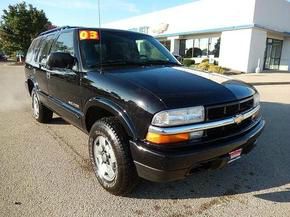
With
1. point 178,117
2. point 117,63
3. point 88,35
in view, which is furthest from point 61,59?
point 178,117

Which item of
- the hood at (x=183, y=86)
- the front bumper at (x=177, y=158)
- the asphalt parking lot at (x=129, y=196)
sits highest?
the hood at (x=183, y=86)

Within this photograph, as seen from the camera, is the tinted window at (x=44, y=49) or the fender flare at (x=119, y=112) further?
the tinted window at (x=44, y=49)

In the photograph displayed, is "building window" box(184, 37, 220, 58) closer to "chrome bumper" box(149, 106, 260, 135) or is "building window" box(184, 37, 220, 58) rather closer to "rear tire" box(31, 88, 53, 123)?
→ "rear tire" box(31, 88, 53, 123)

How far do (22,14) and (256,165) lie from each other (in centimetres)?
3719

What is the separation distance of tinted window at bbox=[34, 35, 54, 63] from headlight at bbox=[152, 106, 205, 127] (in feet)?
10.8

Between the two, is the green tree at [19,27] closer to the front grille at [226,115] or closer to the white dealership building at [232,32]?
the white dealership building at [232,32]

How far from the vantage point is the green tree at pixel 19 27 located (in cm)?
3416

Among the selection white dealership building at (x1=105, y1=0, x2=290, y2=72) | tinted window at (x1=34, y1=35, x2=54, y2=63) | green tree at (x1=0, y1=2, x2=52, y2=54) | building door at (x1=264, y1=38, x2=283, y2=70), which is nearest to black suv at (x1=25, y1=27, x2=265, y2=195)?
tinted window at (x1=34, y1=35, x2=54, y2=63)

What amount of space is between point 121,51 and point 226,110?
5.77 feet

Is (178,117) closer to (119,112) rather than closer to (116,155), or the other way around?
(119,112)

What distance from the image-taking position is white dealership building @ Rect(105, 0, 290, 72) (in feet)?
69.0

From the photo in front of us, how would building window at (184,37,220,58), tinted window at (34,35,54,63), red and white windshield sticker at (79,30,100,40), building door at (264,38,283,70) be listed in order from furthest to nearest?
building door at (264,38,283,70)
building window at (184,37,220,58)
tinted window at (34,35,54,63)
red and white windshield sticker at (79,30,100,40)

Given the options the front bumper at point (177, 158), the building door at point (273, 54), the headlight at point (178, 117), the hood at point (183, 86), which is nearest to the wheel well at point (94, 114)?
the hood at point (183, 86)

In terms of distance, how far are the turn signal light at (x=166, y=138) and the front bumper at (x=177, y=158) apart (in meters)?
0.08
